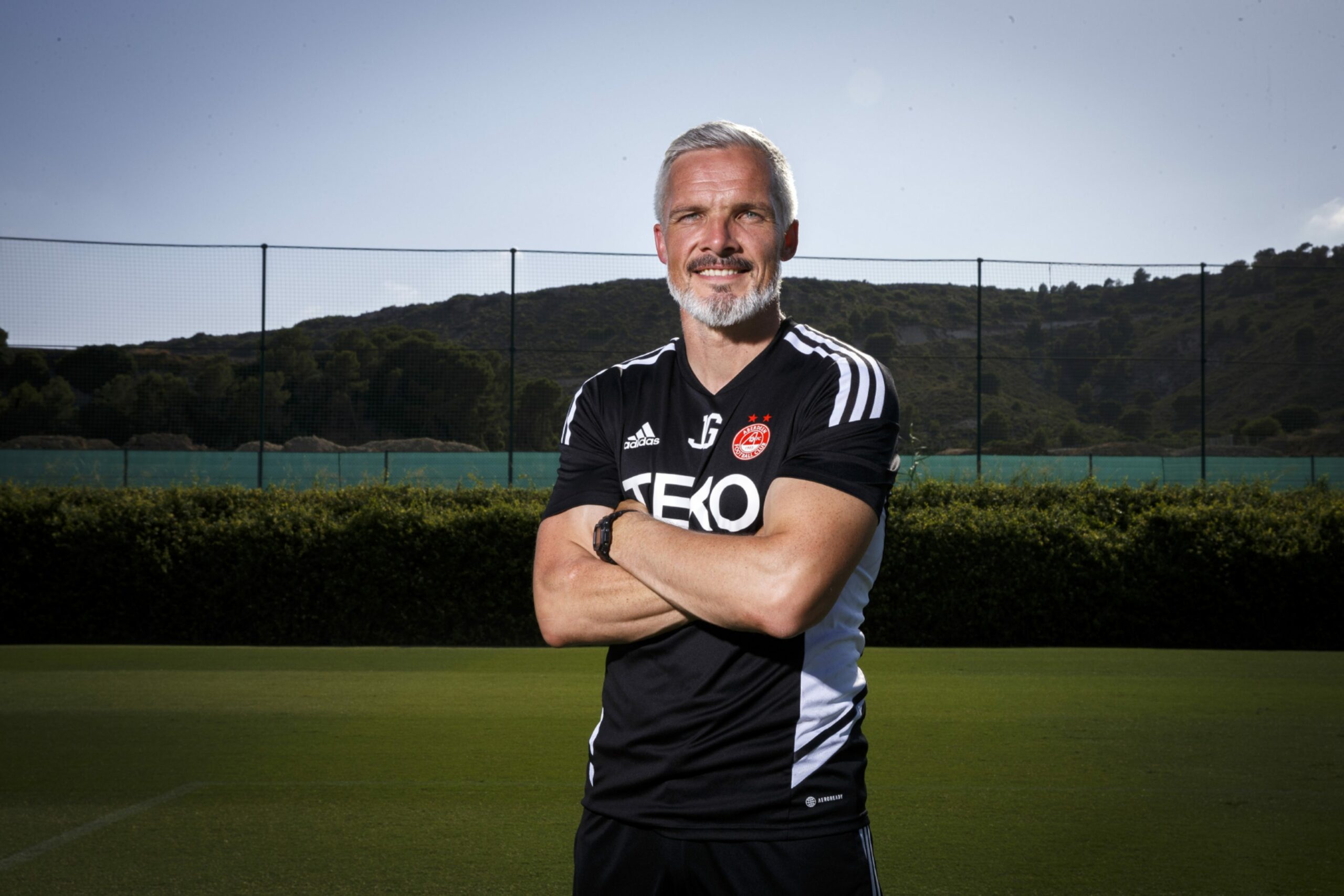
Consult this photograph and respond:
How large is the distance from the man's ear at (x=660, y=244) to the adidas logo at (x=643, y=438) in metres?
0.37

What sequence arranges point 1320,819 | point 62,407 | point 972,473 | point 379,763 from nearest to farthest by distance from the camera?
point 1320,819 < point 379,763 < point 972,473 < point 62,407

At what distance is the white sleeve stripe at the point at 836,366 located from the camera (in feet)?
6.61

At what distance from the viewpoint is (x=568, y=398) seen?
52.9ft

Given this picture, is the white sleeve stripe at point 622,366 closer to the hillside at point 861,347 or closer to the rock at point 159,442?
the hillside at point 861,347

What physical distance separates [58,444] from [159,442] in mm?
1311

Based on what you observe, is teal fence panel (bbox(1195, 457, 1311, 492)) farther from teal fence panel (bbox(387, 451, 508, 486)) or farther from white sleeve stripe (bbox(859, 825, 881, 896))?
white sleeve stripe (bbox(859, 825, 881, 896))

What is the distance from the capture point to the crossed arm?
1.88m

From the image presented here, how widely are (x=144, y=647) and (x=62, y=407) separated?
7.44 metres

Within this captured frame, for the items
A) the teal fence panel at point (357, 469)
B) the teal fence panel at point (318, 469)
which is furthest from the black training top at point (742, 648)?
the teal fence panel at point (318, 469)

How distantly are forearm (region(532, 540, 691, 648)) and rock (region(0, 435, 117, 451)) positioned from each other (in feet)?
49.0

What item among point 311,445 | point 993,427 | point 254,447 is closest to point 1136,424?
point 993,427

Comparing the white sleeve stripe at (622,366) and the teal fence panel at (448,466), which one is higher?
the white sleeve stripe at (622,366)

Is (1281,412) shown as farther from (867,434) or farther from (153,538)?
(867,434)

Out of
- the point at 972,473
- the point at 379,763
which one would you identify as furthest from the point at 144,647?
the point at 972,473
